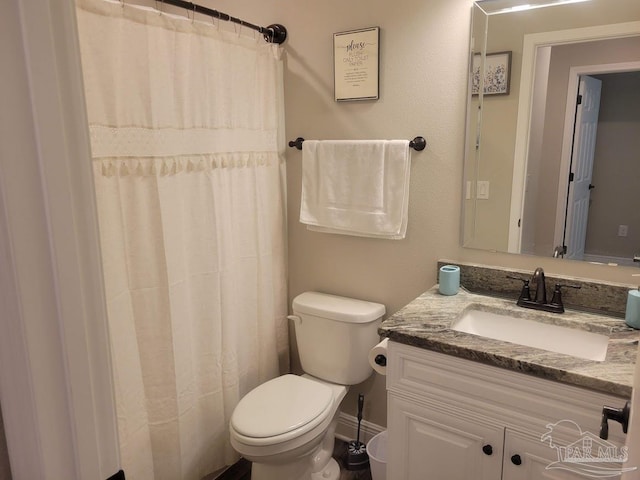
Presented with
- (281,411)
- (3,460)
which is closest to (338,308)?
(281,411)

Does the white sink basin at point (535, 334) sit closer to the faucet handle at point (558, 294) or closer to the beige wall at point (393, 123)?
the faucet handle at point (558, 294)

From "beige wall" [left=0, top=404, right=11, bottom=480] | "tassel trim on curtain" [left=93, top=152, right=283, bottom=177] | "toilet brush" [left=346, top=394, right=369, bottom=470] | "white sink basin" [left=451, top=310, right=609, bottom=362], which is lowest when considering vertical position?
"toilet brush" [left=346, top=394, right=369, bottom=470]

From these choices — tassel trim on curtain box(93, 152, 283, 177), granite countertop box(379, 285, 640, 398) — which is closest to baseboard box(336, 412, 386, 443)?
granite countertop box(379, 285, 640, 398)

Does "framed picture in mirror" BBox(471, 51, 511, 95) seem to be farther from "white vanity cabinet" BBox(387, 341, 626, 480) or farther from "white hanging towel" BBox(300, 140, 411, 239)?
"white vanity cabinet" BBox(387, 341, 626, 480)

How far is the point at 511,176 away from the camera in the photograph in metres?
1.76

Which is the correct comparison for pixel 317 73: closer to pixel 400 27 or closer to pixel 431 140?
pixel 400 27

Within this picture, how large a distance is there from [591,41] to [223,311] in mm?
1692

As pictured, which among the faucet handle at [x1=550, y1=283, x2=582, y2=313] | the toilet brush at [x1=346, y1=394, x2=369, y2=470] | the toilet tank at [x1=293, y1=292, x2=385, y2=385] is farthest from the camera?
the toilet brush at [x1=346, y1=394, x2=369, y2=470]

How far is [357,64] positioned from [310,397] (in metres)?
1.41

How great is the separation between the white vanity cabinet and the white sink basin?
226 millimetres

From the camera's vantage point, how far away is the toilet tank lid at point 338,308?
2.01m

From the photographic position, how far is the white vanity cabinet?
1245mm

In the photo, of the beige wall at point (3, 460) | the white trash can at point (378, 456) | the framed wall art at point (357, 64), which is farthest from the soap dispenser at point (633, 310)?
the beige wall at point (3, 460)

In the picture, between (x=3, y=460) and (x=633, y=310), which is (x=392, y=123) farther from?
(x=3, y=460)
